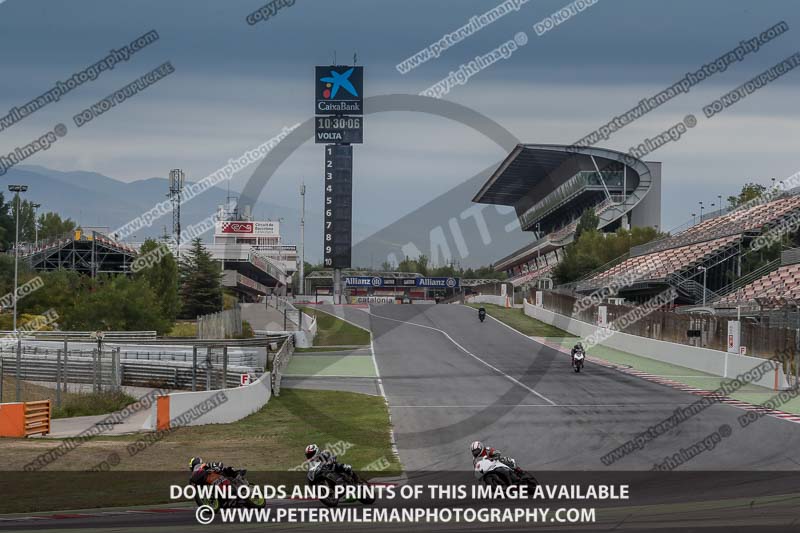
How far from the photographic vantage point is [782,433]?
24.6 m

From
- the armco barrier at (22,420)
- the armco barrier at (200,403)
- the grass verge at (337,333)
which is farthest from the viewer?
the grass verge at (337,333)

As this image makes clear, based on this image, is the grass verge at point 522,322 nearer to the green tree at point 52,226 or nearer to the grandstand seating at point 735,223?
the grandstand seating at point 735,223

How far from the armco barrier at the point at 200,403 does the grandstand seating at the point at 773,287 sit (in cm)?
2878

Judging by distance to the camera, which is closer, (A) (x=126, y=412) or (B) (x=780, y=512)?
(B) (x=780, y=512)

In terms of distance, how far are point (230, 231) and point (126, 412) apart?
142 m

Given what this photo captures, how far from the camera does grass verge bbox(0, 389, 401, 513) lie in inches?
696

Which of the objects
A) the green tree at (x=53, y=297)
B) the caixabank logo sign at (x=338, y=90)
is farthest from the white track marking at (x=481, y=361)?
the caixabank logo sign at (x=338, y=90)

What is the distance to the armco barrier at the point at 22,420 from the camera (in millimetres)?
26156

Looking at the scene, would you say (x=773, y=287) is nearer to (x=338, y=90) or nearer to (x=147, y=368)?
(x=147, y=368)

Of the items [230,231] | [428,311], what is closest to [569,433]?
[428,311]

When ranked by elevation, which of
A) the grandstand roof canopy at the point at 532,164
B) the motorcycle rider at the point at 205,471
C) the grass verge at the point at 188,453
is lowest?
the grass verge at the point at 188,453

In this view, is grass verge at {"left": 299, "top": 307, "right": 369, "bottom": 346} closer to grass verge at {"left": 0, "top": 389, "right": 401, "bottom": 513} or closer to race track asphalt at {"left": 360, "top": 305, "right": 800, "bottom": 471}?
race track asphalt at {"left": 360, "top": 305, "right": 800, "bottom": 471}

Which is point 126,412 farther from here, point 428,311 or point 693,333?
point 428,311

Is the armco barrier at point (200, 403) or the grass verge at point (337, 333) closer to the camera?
the armco barrier at point (200, 403)
